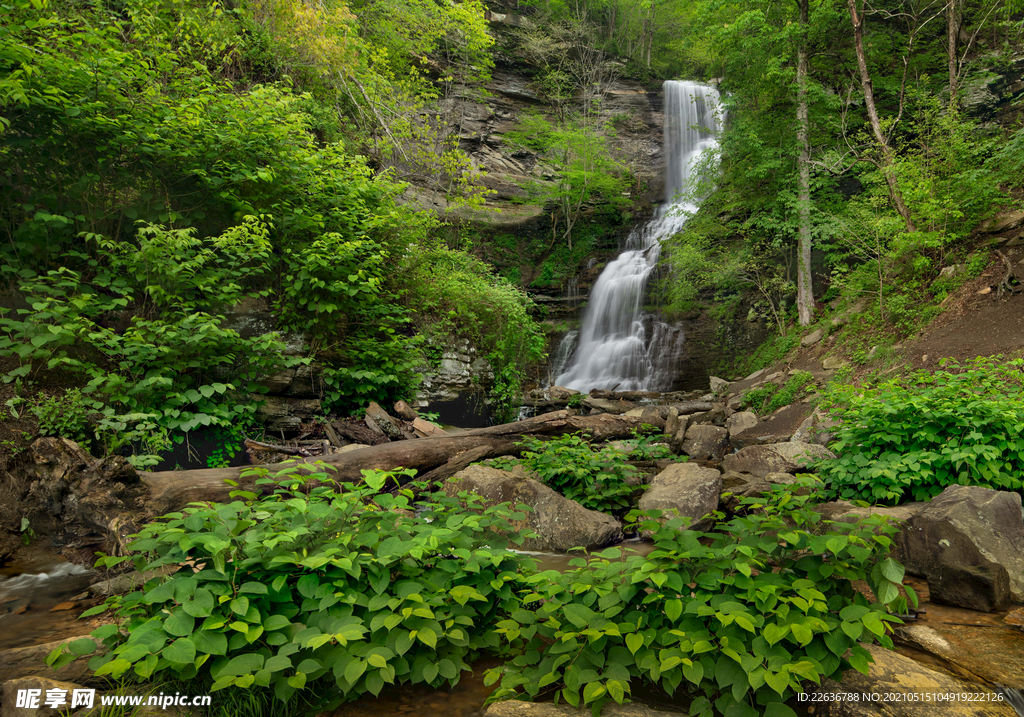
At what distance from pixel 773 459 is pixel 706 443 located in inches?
50.4

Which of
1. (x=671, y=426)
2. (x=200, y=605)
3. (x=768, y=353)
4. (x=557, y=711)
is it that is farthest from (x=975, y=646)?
(x=768, y=353)

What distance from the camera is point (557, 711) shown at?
200 cm

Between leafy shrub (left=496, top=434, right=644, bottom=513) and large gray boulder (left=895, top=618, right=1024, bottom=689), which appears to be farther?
leafy shrub (left=496, top=434, right=644, bottom=513)

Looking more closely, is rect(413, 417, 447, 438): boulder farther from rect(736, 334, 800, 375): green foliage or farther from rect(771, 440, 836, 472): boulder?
rect(736, 334, 800, 375): green foliage

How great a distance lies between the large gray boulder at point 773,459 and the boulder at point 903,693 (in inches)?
128

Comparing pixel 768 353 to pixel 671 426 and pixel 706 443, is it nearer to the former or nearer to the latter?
pixel 671 426

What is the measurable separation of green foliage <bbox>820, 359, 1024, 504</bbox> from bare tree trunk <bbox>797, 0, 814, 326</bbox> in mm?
8207

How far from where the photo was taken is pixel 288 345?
7066mm

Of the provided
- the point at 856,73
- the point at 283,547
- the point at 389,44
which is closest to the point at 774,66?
the point at 856,73

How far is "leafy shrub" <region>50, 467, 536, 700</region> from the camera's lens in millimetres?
1810

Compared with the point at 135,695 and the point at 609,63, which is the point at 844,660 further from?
the point at 609,63

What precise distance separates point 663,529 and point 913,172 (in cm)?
1131

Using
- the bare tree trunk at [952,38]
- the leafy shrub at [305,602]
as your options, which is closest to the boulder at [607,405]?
the leafy shrub at [305,602]

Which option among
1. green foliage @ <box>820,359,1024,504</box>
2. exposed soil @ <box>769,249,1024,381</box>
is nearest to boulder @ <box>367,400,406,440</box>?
green foliage @ <box>820,359,1024,504</box>
